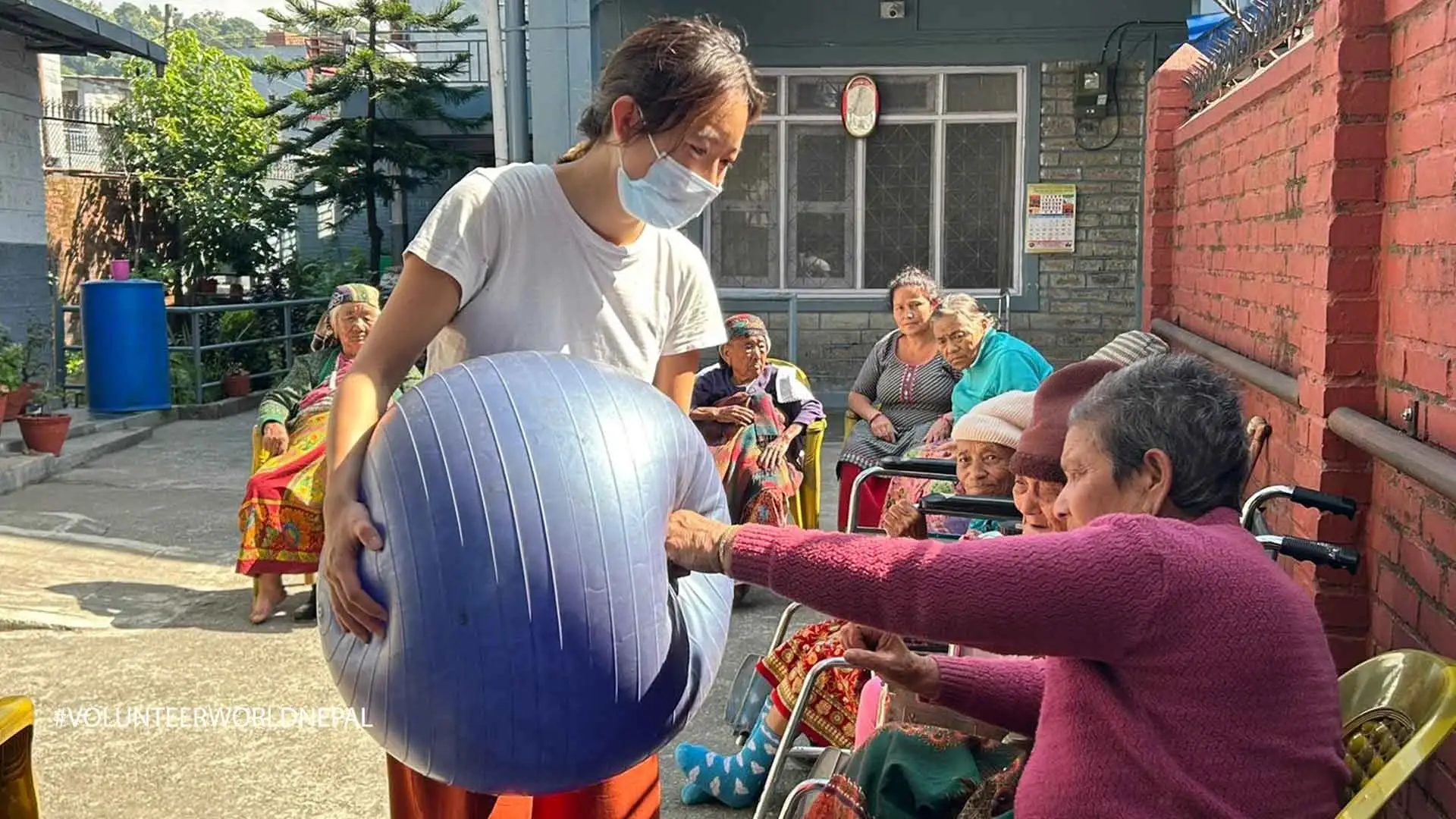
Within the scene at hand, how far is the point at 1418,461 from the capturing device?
7.65 ft

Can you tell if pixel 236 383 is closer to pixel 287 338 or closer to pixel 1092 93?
pixel 287 338

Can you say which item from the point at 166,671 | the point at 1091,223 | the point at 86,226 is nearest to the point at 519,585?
the point at 166,671

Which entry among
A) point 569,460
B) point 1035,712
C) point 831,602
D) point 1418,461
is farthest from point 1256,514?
point 569,460

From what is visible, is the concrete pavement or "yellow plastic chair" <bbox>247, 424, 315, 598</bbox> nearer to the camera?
the concrete pavement

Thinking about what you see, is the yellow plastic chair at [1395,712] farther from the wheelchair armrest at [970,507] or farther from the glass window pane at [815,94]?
the glass window pane at [815,94]

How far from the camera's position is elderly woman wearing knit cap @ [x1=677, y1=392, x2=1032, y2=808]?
10.7 ft

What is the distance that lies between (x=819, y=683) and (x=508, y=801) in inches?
54.4

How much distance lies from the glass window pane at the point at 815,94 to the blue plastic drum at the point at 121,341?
5170mm

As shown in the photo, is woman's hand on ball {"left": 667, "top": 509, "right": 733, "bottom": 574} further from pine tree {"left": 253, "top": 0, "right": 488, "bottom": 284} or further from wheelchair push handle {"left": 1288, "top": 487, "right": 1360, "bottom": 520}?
pine tree {"left": 253, "top": 0, "right": 488, "bottom": 284}

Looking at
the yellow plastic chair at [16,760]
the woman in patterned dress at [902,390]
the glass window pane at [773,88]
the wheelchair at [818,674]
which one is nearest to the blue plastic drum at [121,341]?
the glass window pane at [773,88]

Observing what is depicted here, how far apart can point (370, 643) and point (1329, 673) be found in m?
1.20

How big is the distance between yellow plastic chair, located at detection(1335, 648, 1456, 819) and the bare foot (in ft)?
13.9

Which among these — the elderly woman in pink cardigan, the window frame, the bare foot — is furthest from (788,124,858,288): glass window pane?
the elderly woman in pink cardigan

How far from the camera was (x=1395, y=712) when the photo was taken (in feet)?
6.22
